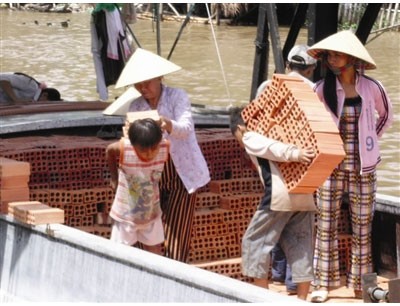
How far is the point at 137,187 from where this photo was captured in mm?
5949

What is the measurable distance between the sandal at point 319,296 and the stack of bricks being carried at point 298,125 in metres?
0.91

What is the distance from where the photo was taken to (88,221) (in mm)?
7023

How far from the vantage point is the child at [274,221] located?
570 centimetres

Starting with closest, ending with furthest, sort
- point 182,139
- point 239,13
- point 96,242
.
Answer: point 96,242 → point 182,139 → point 239,13

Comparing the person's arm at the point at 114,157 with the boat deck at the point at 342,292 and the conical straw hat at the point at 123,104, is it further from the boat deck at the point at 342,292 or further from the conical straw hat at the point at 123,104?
the boat deck at the point at 342,292

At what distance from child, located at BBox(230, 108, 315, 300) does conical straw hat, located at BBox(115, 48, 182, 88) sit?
42 cm

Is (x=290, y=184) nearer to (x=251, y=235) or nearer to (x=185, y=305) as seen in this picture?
(x=251, y=235)

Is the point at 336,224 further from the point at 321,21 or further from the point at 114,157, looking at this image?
the point at 321,21

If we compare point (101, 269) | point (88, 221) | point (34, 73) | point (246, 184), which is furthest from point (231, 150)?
point (34, 73)

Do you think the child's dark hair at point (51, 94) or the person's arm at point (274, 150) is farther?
the child's dark hair at point (51, 94)

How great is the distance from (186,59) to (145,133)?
22.1 metres

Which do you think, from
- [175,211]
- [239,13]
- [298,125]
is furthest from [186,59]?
[298,125]

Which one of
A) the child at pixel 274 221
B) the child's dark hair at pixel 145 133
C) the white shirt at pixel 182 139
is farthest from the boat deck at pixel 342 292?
the child's dark hair at pixel 145 133

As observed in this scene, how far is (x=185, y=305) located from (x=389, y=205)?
2056 millimetres
